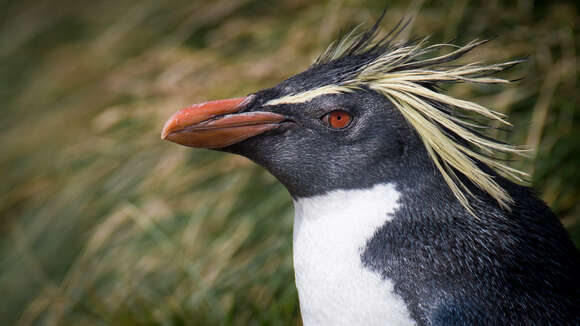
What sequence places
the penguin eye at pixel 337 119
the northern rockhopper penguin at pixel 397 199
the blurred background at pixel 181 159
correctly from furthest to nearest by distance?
the blurred background at pixel 181 159 → the penguin eye at pixel 337 119 → the northern rockhopper penguin at pixel 397 199

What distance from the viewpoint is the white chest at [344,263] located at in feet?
4.03

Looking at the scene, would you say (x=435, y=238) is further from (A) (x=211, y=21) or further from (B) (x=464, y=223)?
Result: (A) (x=211, y=21)

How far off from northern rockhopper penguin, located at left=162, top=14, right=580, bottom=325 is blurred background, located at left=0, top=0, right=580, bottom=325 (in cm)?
74

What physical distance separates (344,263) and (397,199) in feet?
0.56

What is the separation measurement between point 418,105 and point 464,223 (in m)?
0.26

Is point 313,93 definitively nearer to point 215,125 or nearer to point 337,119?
point 337,119

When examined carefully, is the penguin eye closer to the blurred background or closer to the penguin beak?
the penguin beak

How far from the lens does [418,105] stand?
1.29 meters

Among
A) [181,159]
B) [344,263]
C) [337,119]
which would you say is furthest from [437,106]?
[181,159]

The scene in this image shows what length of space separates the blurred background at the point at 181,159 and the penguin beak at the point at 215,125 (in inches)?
34.5

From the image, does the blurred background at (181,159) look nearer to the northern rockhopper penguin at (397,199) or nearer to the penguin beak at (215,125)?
the northern rockhopper penguin at (397,199)

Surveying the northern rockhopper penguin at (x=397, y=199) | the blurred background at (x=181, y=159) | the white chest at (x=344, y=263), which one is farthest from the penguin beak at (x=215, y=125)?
the blurred background at (x=181, y=159)

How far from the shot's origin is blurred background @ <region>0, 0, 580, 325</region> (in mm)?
2174

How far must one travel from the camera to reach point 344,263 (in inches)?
50.2
